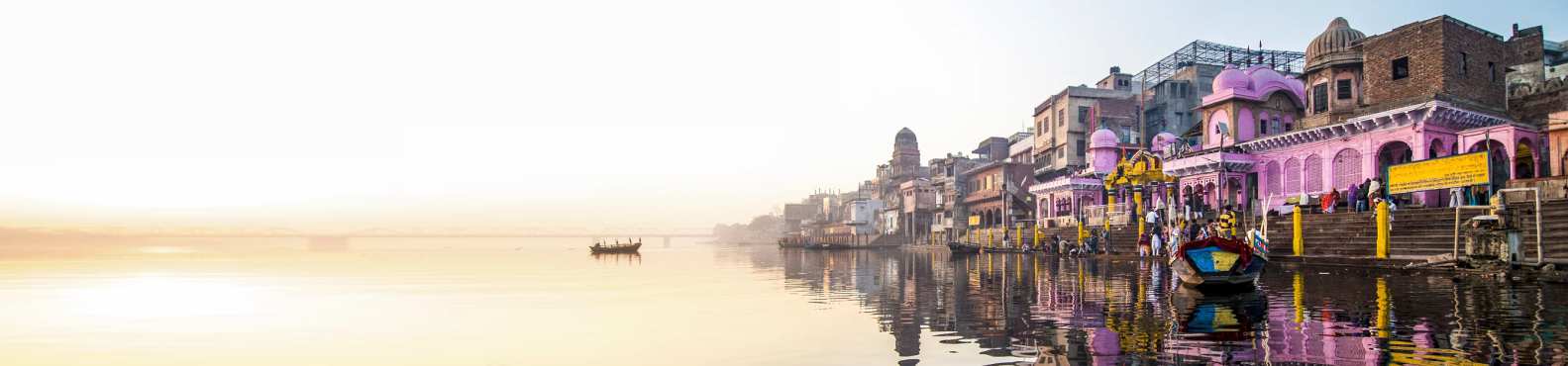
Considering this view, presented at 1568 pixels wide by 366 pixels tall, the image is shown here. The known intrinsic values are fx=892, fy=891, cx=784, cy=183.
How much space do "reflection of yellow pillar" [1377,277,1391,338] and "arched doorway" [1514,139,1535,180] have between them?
17.4 meters

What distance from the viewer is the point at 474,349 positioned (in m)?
13.0

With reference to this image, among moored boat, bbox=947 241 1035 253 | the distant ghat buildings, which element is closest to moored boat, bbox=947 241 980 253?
moored boat, bbox=947 241 1035 253

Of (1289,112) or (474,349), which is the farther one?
(1289,112)

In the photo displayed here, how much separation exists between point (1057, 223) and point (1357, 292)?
121ft

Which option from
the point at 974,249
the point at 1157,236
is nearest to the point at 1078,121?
the point at 974,249

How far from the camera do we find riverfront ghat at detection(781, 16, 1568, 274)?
1025 inches

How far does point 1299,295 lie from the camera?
1672cm

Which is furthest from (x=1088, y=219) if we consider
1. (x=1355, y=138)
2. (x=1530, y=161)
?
(x=1530, y=161)

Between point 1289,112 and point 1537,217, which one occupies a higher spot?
point 1289,112

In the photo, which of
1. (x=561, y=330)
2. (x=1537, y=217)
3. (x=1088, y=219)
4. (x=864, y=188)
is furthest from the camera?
(x=864, y=188)

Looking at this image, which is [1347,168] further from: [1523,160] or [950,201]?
[950,201]

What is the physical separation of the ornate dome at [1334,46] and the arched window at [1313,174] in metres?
6.28

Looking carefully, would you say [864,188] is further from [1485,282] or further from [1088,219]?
[1485,282]

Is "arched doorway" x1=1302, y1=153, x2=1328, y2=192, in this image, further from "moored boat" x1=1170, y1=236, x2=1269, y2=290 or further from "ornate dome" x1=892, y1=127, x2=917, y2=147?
"ornate dome" x1=892, y1=127, x2=917, y2=147
